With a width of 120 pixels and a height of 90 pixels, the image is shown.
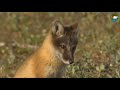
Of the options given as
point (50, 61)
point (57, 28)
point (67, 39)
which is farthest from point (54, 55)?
point (57, 28)

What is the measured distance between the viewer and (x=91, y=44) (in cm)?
1210

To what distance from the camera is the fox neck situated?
926 cm

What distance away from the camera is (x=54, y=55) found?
934 cm

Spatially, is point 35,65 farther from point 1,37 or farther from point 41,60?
point 1,37

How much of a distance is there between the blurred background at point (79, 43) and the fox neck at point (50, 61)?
55 cm

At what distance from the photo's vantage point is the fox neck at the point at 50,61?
9258 millimetres

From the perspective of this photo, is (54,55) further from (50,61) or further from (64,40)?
(64,40)

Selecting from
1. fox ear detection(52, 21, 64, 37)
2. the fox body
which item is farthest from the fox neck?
fox ear detection(52, 21, 64, 37)

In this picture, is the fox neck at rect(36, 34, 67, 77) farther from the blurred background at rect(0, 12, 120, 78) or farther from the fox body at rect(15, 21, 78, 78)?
the blurred background at rect(0, 12, 120, 78)

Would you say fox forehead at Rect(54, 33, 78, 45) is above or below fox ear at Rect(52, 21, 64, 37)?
below
